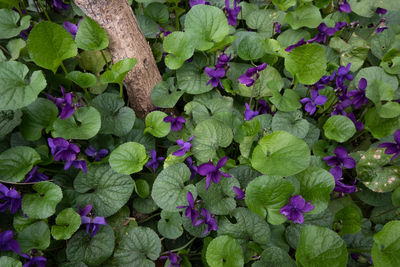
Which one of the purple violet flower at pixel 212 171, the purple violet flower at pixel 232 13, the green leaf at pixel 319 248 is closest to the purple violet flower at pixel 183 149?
the purple violet flower at pixel 212 171

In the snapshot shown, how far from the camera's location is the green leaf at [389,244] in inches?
42.7

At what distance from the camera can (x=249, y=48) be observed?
1.70m

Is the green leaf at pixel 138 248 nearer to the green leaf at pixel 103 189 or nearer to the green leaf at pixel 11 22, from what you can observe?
the green leaf at pixel 103 189

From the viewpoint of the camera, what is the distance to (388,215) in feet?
4.71

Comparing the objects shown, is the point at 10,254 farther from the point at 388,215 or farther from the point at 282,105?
the point at 388,215

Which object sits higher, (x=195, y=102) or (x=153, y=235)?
(x=195, y=102)

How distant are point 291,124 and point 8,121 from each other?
135 centimetres

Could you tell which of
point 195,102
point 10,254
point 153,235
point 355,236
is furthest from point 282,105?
point 10,254

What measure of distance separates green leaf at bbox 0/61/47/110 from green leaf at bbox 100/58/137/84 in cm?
29

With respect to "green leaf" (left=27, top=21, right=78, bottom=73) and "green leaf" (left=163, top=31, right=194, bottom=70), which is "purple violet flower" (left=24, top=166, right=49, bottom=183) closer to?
"green leaf" (left=27, top=21, right=78, bottom=73)

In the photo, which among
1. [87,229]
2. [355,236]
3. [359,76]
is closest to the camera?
[87,229]

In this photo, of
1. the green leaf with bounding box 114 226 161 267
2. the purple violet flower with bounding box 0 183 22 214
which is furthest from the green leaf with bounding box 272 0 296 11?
the purple violet flower with bounding box 0 183 22 214

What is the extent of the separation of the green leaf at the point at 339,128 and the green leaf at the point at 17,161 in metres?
1.38

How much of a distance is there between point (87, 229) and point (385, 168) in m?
1.40
